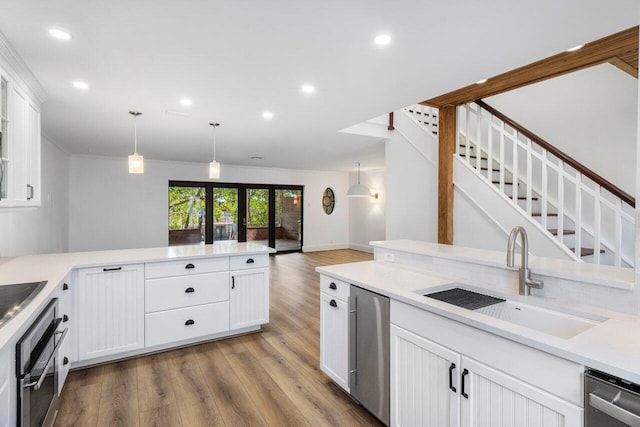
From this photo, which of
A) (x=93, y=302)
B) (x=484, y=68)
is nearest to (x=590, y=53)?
(x=484, y=68)

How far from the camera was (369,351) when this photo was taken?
200cm

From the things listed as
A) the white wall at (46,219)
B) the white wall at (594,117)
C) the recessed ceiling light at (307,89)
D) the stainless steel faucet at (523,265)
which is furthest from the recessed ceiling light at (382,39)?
the white wall at (594,117)

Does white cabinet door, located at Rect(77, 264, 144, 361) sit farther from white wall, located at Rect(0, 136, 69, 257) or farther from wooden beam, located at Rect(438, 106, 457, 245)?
wooden beam, located at Rect(438, 106, 457, 245)

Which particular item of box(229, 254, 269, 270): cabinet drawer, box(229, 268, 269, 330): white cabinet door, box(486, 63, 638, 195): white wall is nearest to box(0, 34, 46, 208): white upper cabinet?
box(229, 254, 269, 270): cabinet drawer

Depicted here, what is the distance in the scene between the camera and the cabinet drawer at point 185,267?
2926mm

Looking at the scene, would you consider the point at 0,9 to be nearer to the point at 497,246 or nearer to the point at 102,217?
the point at 497,246

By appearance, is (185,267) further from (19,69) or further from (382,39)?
(382,39)

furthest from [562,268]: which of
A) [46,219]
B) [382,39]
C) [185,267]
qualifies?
[46,219]

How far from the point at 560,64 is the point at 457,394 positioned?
117 inches

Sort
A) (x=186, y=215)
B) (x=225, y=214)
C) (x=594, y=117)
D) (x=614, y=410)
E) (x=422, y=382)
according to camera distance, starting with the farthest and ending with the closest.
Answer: (x=225, y=214)
(x=186, y=215)
(x=594, y=117)
(x=422, y=382)
(x=614, y=410)

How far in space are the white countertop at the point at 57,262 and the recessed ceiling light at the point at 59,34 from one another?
1.49 meters

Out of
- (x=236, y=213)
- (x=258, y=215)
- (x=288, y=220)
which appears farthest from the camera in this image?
(x=288, y=220)

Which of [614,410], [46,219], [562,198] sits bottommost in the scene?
[614,410]

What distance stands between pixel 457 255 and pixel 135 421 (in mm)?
2339
